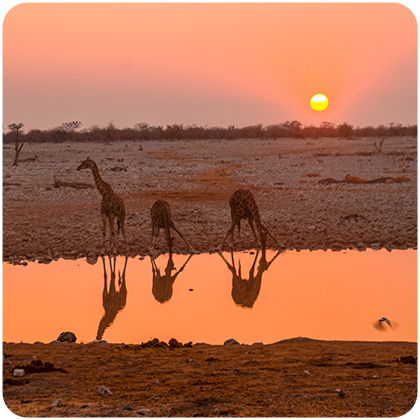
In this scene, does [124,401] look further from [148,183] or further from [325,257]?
[148,183]

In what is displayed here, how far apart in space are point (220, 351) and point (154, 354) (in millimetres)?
765

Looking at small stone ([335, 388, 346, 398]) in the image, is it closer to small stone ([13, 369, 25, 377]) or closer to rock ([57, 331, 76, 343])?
small stone ([13, 369, 25, 377])

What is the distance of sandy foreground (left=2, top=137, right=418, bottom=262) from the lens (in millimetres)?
13320

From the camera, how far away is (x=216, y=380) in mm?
5656

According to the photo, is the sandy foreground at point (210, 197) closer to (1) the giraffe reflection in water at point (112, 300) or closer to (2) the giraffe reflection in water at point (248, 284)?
(2) the giraffe reflection in water at point (248, 284)

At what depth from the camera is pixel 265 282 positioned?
10805mm

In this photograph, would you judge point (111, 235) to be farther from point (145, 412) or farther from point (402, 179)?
point (402, 179)

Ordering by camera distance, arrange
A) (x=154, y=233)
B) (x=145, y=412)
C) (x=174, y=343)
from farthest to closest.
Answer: (x=154, y=233)
(x=174, y=343)
(x=145, y=412)

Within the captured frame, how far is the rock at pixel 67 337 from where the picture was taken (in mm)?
Result: 7590

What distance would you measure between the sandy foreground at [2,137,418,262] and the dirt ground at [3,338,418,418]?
609cm

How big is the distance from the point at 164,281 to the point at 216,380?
5.18 metres

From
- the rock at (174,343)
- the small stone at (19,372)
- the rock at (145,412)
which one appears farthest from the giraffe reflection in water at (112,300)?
the rock at (145,412)

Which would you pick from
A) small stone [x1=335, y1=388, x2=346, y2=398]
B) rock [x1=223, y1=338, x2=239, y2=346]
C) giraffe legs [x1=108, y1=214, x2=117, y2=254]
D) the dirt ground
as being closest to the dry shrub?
giraffe legs [x1=108, y1=214, x2=117, y2=254]

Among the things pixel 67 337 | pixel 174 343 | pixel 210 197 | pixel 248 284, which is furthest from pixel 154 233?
pixel 210 197
